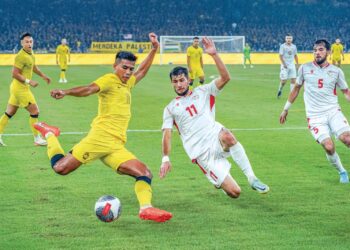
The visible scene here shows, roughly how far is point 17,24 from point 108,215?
63.0 metres

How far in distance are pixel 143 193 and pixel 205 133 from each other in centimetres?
131

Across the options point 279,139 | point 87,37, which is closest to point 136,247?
point 279,139

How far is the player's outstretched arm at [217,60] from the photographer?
28.9 feet

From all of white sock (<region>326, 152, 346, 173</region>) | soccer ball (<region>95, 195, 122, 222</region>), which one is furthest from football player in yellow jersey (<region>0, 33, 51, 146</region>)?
soccer ball (<region>95, 195, 122, 222</region>)

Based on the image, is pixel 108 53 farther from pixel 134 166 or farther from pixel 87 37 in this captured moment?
pixel 134 166

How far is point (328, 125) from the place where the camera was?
11.2 m

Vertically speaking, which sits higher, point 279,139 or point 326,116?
point 326,116

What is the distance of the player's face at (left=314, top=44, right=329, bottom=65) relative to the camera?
11.1 m

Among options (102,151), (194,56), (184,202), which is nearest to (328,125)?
(184,202)

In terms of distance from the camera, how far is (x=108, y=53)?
207 feet

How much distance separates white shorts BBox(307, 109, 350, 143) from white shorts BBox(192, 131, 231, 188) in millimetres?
2338

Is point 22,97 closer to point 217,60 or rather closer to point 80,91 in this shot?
point 80,91

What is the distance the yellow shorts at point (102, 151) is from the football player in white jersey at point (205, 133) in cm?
61

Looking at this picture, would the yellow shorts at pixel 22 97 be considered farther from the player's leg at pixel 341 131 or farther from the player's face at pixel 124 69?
the player's leg at pixel 341 131
